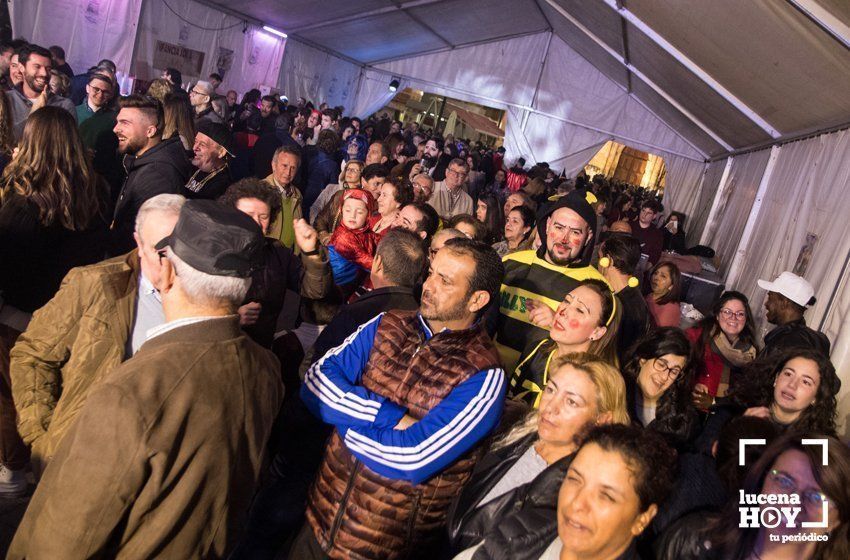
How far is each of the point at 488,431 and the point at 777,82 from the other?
6223mm

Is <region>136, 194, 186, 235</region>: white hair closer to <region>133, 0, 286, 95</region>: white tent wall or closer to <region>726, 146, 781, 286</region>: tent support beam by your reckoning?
<region>726, 146, 781, 286</region>: tent support beam

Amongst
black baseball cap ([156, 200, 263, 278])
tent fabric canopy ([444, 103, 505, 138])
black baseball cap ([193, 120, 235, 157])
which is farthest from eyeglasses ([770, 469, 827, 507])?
tent fabric canopy ([444, 103, 505, 138])

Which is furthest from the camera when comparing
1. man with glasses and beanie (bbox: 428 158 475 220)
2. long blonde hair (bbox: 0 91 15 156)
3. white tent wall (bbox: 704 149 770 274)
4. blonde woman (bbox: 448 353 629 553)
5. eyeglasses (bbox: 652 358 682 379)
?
white tent wall (bbox: 704 149 770 274)

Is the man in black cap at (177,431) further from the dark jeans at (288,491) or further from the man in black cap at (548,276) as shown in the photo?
the man in black cap at (548,276)

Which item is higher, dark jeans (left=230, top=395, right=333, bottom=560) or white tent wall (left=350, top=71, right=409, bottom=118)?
white tent wall (left=350, top=71, right=409, bottom=118)

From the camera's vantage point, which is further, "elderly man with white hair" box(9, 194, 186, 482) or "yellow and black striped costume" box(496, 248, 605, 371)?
"yellow and black striped costume" box(496, 248, 605, 371)

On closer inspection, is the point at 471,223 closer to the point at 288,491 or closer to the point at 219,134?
the point at 219,134

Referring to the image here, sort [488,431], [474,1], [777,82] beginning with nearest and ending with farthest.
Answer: [488,431] < [777,82] < [474,1]

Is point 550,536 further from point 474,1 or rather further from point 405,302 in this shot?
point 474,1

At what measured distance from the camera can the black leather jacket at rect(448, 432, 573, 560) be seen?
1.86 metres

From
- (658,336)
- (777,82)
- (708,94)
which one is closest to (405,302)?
(658,336)

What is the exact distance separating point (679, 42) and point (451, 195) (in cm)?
350

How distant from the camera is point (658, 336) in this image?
349 cm

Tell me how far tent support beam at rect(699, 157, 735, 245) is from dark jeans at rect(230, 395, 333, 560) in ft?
41.8
